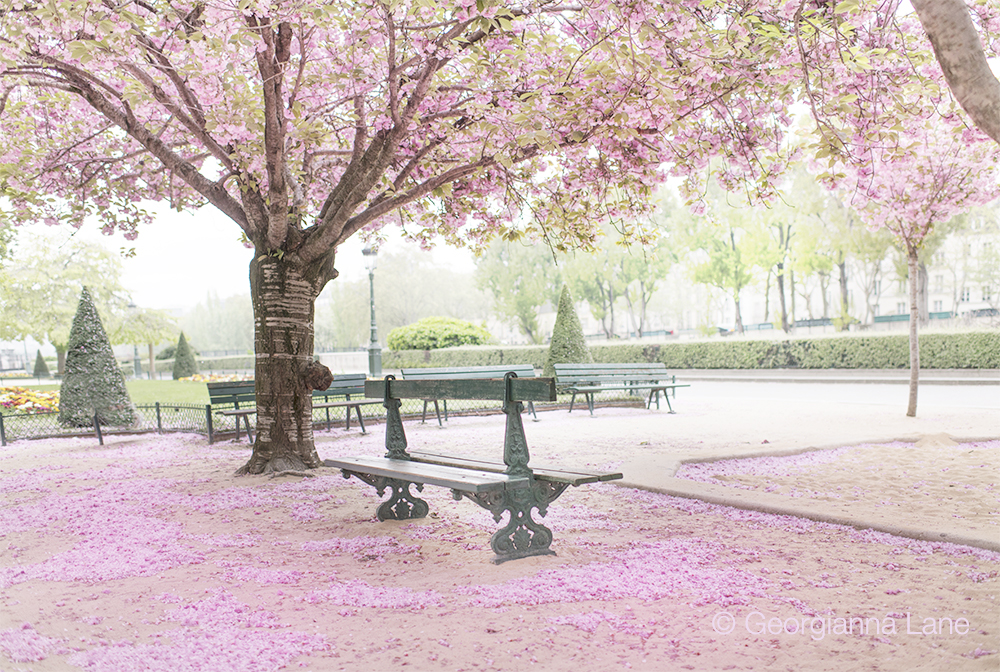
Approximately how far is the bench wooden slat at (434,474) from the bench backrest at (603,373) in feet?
26.3

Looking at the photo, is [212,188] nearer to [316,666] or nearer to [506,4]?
[506,4]

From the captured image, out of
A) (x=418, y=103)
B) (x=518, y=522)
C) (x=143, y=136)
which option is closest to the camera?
(x=518, y=522)

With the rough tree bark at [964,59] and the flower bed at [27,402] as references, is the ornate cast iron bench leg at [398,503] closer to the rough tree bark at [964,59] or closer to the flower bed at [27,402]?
the rough tree bark at [964,59]

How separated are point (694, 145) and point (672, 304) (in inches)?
2717

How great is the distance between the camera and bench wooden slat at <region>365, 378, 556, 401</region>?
392 centimetres

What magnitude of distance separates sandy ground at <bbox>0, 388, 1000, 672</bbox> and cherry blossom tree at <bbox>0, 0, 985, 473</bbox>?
7.33 feet

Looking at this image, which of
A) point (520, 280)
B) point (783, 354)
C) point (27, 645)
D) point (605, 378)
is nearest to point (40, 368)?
point (520, 280)

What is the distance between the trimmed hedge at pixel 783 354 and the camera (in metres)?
19.3

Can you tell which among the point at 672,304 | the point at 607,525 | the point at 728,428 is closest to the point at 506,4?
the point at 607,525

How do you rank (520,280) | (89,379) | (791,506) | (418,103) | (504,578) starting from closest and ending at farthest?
(504,578)
(791,506)
(418,103)
(89,379)
(520,280)

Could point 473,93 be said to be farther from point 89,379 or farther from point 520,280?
point 520,280

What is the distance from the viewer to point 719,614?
3.17m

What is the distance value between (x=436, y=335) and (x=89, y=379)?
1836 cm

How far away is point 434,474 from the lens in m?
4.48
